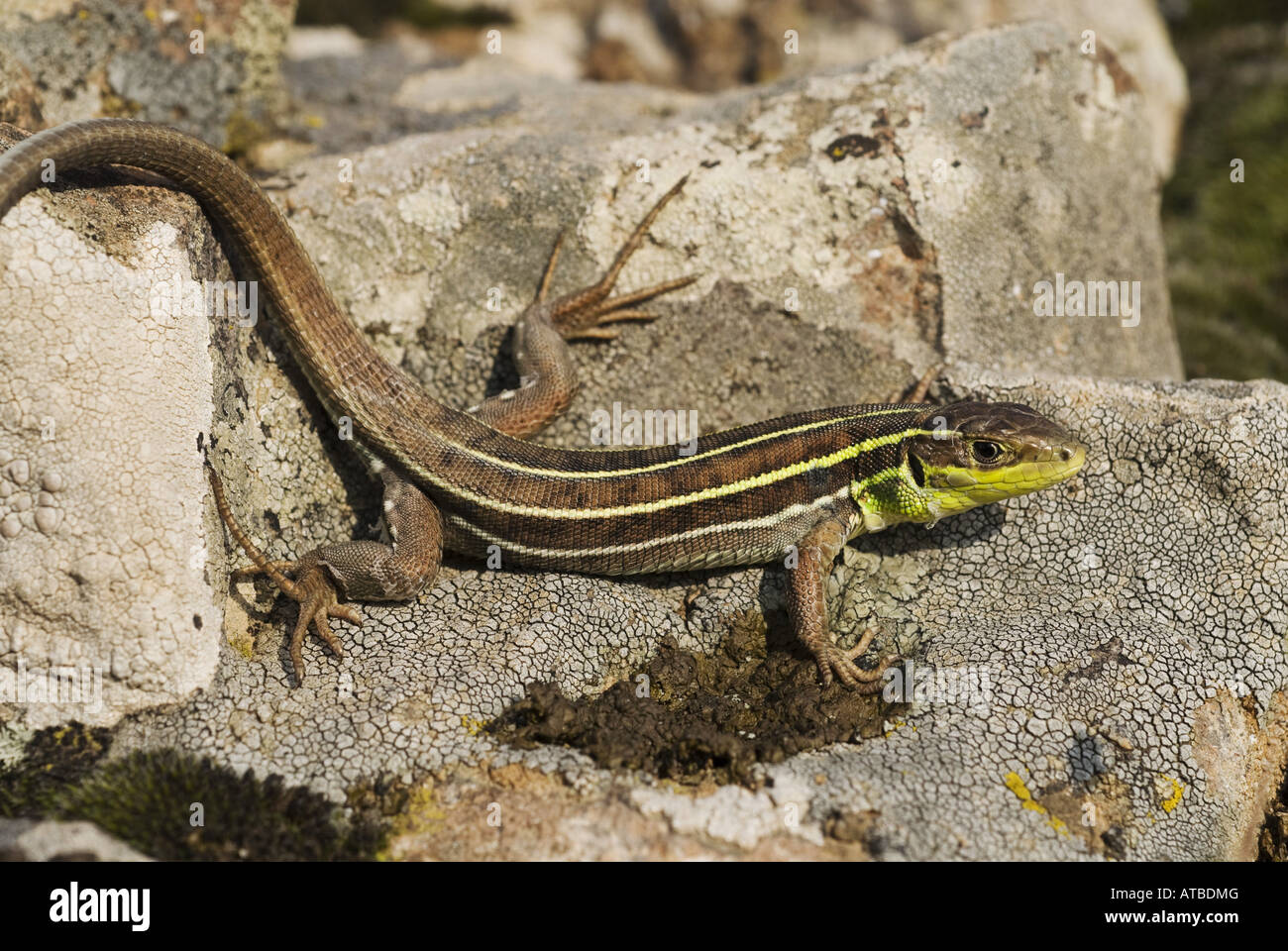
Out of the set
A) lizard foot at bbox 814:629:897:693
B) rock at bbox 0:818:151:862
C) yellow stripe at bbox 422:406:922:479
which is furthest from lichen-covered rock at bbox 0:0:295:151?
lizard foot at bbox 814:629:897:693

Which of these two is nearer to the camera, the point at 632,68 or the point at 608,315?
the point at 608,315

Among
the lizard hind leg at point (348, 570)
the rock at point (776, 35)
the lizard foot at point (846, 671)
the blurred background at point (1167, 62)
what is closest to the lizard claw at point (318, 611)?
the lizard hind leg at point (348, 570)

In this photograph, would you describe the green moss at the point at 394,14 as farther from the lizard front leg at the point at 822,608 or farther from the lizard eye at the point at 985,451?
the lizard eye at the point at 985,451

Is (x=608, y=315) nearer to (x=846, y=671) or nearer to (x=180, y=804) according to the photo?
(x=846, y=671)

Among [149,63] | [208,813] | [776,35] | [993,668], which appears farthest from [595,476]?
[776,35]

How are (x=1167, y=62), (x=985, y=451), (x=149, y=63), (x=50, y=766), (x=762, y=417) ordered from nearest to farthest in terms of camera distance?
(x=50, y=766)
(x=985, y=451)
(x=762, y=417)
(x=149, y=63)
(x=1167, y=62)

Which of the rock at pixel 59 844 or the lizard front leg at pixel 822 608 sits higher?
the lizard front leg at pixel 822 608

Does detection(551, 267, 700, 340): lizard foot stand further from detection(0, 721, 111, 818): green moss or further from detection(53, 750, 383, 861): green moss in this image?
detection(0, 721, 111, 818): green moss
